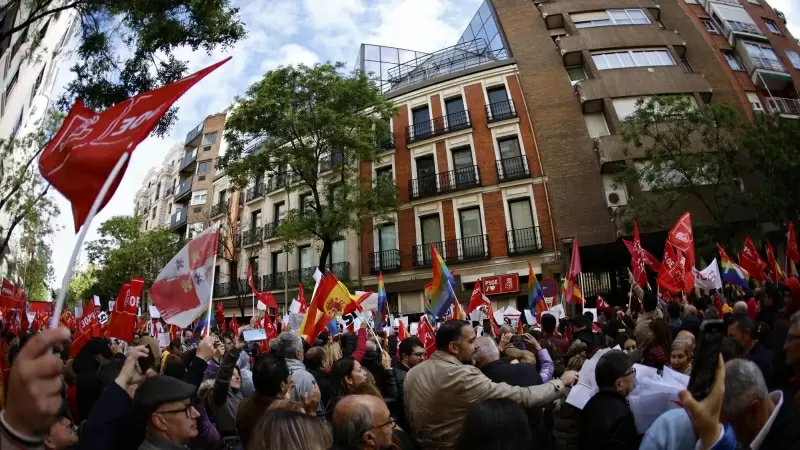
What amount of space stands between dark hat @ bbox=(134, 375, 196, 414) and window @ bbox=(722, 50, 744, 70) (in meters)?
30.0

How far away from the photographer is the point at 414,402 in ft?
10.4

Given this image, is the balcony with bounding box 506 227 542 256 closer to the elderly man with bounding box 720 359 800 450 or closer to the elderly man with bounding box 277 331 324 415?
the elderly man with bounding box 277 331 324 415

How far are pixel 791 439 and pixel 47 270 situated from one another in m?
39.3

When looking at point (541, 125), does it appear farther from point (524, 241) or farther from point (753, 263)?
point (753, 263)

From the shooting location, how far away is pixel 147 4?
7.56m

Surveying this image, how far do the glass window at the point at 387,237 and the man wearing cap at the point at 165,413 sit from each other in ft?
68.7

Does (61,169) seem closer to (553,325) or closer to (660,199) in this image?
(553,325)

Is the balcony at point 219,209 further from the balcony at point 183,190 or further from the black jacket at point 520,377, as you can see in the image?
the black jacket at point 520,377

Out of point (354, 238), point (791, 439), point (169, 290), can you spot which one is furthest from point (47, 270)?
point (791, 439)

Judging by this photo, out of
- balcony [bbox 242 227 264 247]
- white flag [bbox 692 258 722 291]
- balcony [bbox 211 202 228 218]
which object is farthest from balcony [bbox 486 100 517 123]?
balcony [bbox 211 202 228 218]

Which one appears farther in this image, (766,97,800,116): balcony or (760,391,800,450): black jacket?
(766,97,800,116): balcony

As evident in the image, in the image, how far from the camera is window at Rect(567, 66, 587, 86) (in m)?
22.8

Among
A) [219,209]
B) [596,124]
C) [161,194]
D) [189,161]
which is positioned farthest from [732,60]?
[161,194]

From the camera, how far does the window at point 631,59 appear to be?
22.0 meters
